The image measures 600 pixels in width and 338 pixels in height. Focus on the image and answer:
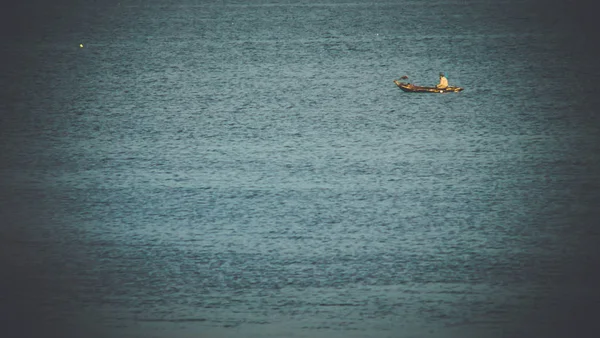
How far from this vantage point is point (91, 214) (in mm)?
46500

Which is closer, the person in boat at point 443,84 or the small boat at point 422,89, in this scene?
the person in boat at point 443,84

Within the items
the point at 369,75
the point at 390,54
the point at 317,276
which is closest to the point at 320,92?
the point at 369,75

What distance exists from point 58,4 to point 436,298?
11910cm

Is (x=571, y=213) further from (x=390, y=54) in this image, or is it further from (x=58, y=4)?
(x=58, y=4)

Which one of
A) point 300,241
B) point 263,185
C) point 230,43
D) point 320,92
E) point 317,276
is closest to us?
point 317,276

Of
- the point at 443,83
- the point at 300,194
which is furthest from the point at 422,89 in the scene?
the point at 300,194

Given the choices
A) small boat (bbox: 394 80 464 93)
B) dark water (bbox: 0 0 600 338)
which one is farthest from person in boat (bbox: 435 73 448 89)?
dark water (bbox: 0 0 600 338)

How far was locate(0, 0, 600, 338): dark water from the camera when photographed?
35625 mm

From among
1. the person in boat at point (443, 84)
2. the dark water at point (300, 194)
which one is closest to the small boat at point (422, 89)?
the person in boat at point (443, 84)

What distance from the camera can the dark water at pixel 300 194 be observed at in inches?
1403

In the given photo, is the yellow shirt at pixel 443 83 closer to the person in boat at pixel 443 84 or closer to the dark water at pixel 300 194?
the person in boat at pixel 443 84

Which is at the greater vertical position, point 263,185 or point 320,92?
point 320,92

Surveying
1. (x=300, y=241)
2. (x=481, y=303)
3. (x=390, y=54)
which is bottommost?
(x=481, y=303)

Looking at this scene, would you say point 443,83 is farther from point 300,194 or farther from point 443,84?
point 300,194
